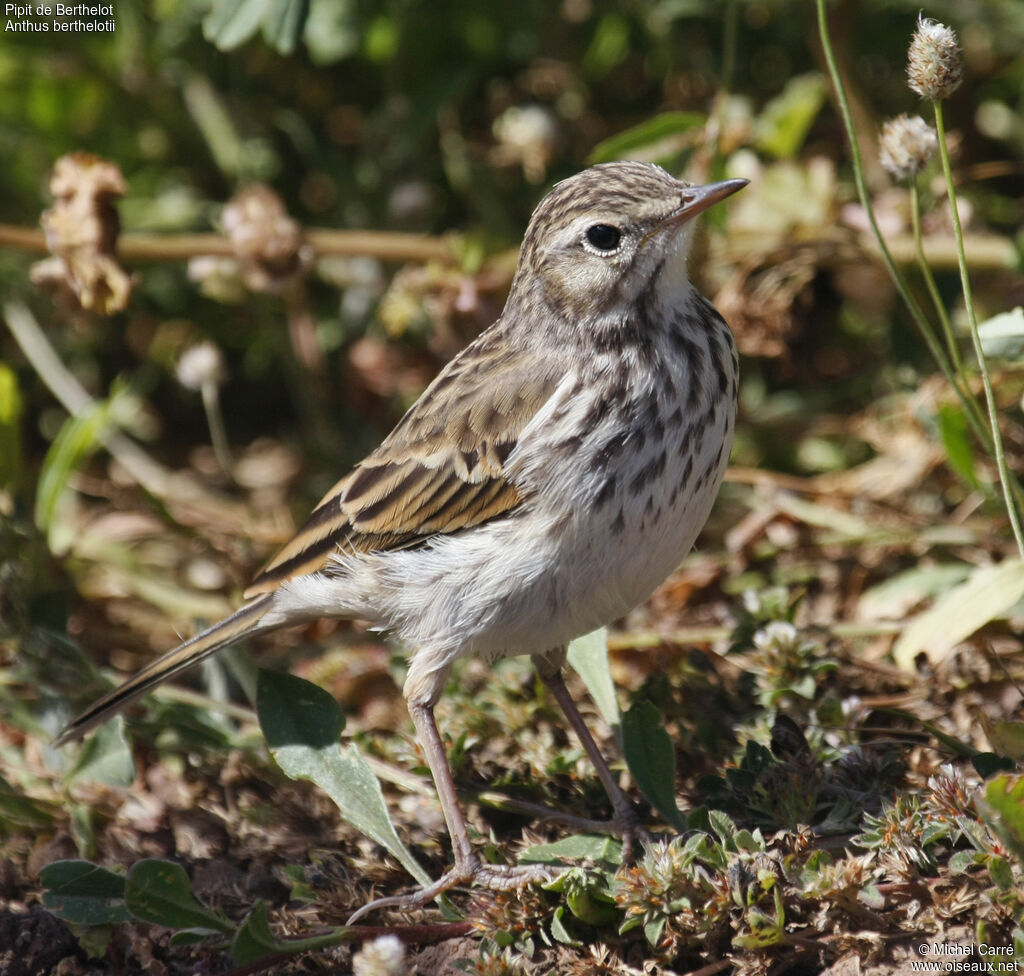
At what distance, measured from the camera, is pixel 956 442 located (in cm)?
439

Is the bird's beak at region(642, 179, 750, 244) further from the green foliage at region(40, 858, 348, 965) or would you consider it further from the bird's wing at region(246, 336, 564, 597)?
the green foliage at region(40, 858, 348, 965)

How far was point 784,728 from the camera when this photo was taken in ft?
12.4

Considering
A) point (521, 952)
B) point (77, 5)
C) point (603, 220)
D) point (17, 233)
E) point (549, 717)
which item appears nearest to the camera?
point (521, 952)

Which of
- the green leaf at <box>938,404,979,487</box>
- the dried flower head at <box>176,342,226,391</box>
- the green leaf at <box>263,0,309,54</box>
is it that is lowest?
the green leaf at <box>938,404,979,487</box>

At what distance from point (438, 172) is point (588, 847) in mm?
3831

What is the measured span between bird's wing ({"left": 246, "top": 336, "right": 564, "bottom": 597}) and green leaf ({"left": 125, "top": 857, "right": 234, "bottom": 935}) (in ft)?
3.20

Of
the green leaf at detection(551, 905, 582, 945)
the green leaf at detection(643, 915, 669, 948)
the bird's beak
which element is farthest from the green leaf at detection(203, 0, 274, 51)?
the green leaf at detection(643, 915, 669, 948)

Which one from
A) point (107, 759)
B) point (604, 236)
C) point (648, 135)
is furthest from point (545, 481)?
point (648, 135)

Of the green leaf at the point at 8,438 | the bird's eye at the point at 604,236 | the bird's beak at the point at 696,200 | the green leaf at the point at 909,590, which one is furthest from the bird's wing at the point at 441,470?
the green leaf at the point at 909,590

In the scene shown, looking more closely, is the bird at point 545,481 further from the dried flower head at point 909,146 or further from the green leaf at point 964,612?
the green leaf at point 964,612

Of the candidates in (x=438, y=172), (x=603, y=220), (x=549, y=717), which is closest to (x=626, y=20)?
(x=438, y=172)

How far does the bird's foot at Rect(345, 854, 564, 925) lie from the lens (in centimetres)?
338

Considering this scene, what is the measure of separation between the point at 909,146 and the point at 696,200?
574mm

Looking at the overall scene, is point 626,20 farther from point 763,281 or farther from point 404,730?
point 404,730
